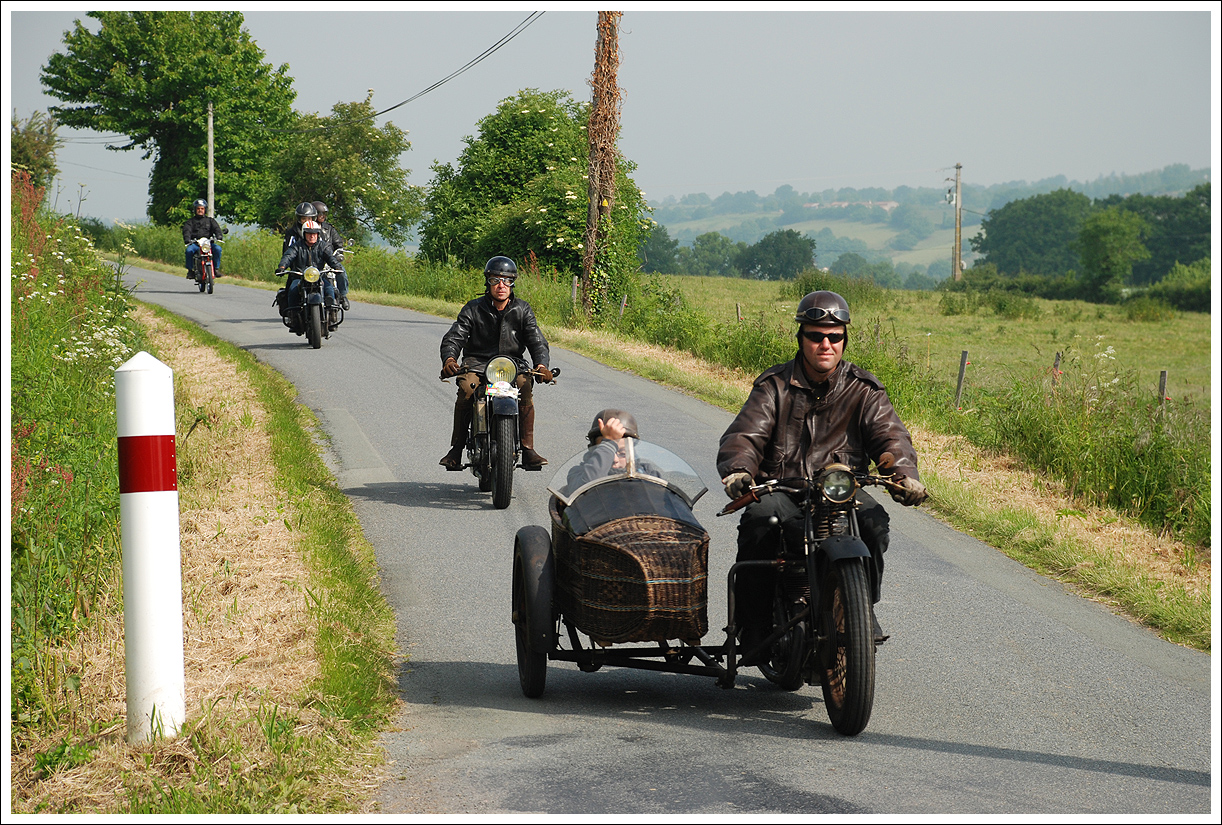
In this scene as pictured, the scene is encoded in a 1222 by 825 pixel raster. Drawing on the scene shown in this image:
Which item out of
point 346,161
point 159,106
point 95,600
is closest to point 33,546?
point 95,600

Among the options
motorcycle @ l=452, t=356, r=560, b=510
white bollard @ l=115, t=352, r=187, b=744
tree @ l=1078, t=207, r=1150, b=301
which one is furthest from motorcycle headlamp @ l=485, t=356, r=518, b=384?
tree @ l=1078, t=207, r=1150, b=301

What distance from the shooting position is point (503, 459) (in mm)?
9383

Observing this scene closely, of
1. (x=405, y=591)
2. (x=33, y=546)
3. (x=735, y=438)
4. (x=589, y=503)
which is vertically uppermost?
(x=735, y=438)

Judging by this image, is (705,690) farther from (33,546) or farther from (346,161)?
(346,161)

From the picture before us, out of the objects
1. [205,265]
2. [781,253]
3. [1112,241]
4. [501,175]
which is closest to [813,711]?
[205,265]

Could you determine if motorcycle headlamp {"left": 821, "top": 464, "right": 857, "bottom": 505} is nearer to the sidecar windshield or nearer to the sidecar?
the sidecar

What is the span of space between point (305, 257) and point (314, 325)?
1062 millimetres

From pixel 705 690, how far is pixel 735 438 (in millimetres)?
1375

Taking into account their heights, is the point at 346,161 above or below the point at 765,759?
above

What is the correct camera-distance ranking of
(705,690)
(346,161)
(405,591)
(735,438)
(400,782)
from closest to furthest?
1. (400,782)
2. (735,438)
3. (705,690)
4. (405,591)
5. (346,161)

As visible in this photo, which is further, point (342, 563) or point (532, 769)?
point (342, 563)

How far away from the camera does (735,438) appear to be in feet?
16.6

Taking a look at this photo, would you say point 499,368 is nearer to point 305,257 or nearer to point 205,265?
point 305,257

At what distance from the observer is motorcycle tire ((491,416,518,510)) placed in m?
9.40
